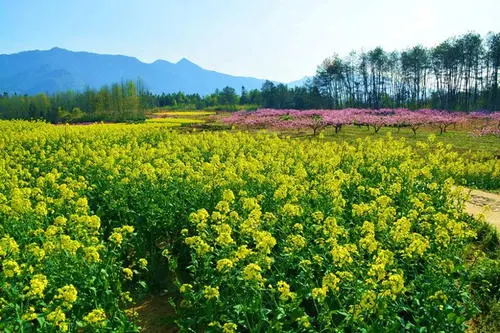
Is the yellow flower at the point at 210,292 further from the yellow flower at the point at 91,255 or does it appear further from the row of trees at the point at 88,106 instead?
the row of trees at the point at 88,106

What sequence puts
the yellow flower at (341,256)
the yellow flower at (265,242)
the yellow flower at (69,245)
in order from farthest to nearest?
the yellow flower at (69,245)
the yellow flower at (265,242)
the yellow flower at (341,256)

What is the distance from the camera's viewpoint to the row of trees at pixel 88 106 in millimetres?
85312

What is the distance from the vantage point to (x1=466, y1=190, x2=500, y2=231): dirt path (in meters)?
11.0

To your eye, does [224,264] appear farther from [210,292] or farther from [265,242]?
[265,242]

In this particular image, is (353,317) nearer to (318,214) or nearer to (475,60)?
(318,214)

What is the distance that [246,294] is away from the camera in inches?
212

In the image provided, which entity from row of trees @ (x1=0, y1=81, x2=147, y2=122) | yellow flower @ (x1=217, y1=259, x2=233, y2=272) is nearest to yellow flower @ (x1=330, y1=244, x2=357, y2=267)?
yellow flower @ (x1=217, y1=259, x2=233, y2=272)

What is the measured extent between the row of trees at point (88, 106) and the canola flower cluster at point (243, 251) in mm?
64662

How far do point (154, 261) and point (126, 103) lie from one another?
8753 cm

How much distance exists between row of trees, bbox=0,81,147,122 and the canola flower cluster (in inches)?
2546

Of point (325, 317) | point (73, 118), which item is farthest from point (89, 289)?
point (73, 118)

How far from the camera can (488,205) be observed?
1208 cm

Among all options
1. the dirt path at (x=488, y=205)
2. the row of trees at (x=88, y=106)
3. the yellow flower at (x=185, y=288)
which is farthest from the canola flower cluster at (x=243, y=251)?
the row of trees at (x=88, y=106)

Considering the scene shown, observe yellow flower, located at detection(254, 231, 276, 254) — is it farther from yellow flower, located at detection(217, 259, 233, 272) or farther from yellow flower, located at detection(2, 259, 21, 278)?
yellow flower, located at detection(2, 259, 21, 278)
